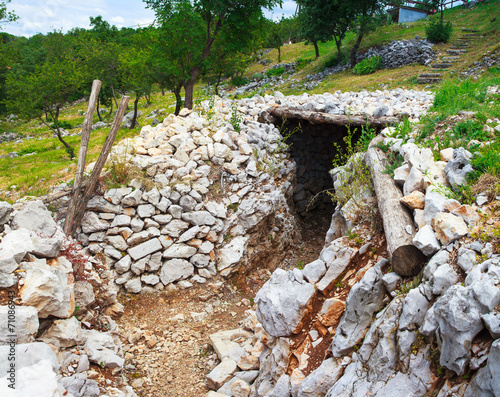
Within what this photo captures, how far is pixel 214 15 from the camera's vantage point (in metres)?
13.1

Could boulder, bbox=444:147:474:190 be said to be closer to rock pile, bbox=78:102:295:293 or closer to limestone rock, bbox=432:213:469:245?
limestone rock, bbox=432:213:469:245

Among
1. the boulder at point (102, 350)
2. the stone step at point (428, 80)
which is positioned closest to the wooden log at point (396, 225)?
the boulder at point (102, 350)

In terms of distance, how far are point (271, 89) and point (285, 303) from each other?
18.9 meters

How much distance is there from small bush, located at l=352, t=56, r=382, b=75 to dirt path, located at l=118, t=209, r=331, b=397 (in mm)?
15007

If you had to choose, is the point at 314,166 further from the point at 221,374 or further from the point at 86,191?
the point at 221,374

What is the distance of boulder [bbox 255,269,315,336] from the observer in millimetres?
4426

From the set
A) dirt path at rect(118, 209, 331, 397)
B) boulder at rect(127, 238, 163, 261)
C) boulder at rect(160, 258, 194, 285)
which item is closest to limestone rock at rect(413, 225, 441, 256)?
dirt path at rect(118, 209, 331, 397)

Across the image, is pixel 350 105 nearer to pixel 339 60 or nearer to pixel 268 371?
pixel 268 371

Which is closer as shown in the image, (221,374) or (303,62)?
(221,374)

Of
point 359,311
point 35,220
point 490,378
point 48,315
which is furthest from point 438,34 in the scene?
point 48,315

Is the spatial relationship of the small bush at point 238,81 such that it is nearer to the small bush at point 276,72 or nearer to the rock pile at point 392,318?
the small bush at point 276,72

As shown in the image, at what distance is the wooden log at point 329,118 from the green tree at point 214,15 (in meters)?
4.12

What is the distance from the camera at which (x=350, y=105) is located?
9875 mm

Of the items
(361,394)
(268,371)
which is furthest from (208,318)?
(361,394)
